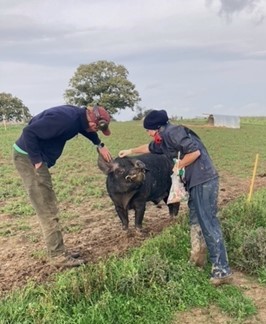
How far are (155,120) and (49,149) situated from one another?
145 centimetres

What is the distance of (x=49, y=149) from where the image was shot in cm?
654

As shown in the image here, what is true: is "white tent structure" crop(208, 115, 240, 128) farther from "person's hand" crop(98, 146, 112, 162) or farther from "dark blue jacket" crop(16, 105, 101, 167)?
"dark blue jacket" crop(16, 105, 101, 167)

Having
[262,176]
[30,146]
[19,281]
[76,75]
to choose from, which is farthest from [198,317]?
[76,75]

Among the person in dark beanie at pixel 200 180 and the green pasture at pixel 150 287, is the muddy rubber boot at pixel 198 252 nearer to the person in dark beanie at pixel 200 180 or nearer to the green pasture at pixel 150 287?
the green pasture at pixel 150 287

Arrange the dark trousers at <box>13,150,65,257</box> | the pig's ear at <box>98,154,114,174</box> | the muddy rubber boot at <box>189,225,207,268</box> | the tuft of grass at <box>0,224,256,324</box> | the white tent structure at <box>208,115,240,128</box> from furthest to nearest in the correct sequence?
the white tent structure at <box>208,115,240,128</box> < the pig's ear at <box>98,154,114,174</box> < the dark trousers at <box>13,150,65,257</box> < the muddy rubber boot at <box>189,225,207,268</box> < the tuft of grass at <box>0,224,256,324</box>

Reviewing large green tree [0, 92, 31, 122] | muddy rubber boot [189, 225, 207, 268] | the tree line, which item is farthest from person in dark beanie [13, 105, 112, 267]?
large green tree [0, 92, 31, 122]

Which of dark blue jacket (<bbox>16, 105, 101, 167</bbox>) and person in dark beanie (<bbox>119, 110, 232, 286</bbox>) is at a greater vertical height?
dark blue jacket (<bbox>16, 105, 101, 167</bbox>)

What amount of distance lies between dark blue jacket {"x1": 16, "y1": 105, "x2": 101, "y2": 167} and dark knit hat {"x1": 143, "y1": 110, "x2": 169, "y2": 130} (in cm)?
83

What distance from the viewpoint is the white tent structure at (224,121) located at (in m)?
46.3

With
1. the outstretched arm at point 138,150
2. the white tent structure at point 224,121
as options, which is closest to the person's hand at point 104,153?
the outstretched arm at point 138,150

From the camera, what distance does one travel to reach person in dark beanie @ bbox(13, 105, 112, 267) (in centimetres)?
620

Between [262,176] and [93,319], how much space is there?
10985mm

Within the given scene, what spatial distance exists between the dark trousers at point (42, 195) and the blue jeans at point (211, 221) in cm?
191

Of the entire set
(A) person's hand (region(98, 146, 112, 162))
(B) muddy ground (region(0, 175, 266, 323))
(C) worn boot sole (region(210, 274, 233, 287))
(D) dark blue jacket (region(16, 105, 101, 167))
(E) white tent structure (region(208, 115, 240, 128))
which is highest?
(D) dark blue jacket (region(16, 105, 101, 167))
